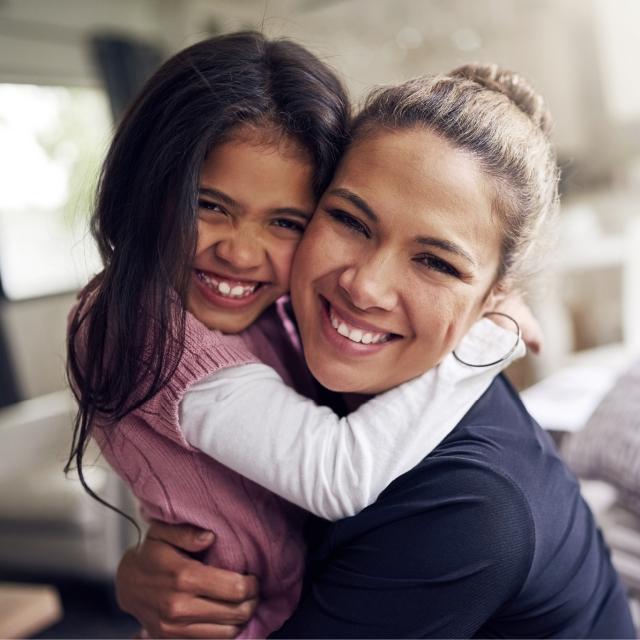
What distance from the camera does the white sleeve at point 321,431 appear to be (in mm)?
861

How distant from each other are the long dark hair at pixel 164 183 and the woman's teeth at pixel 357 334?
192 mm

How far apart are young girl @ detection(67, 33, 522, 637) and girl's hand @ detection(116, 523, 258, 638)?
0.02 m

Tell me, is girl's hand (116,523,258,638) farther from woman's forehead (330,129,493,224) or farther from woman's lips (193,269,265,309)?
woman's forehead (330,129,493,224)

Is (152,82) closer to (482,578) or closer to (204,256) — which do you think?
(204,256)

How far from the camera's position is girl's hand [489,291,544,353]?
107cm

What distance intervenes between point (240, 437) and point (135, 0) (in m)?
4.30

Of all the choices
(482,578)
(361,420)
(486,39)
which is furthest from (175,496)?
(486,39)

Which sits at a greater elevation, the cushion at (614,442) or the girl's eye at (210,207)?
the girl's eye at (210,207)

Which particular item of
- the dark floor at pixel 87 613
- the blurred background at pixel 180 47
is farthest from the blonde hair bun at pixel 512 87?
the dark floor at pixel 87 613

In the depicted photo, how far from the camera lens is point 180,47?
13.8 feet

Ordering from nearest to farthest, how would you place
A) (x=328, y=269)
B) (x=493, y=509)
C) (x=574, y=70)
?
(x=493, y=509) < (x=328, y=269) < (x=574, y=70)

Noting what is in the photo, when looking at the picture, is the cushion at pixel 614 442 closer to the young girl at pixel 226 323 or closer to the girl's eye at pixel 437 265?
the young girl at pixel 226 323

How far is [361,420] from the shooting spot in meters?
0.90

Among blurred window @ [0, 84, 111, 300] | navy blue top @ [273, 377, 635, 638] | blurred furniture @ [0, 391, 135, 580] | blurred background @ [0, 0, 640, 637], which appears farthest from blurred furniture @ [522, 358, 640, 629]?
blurred window @ [0, 84, 111, 300]
